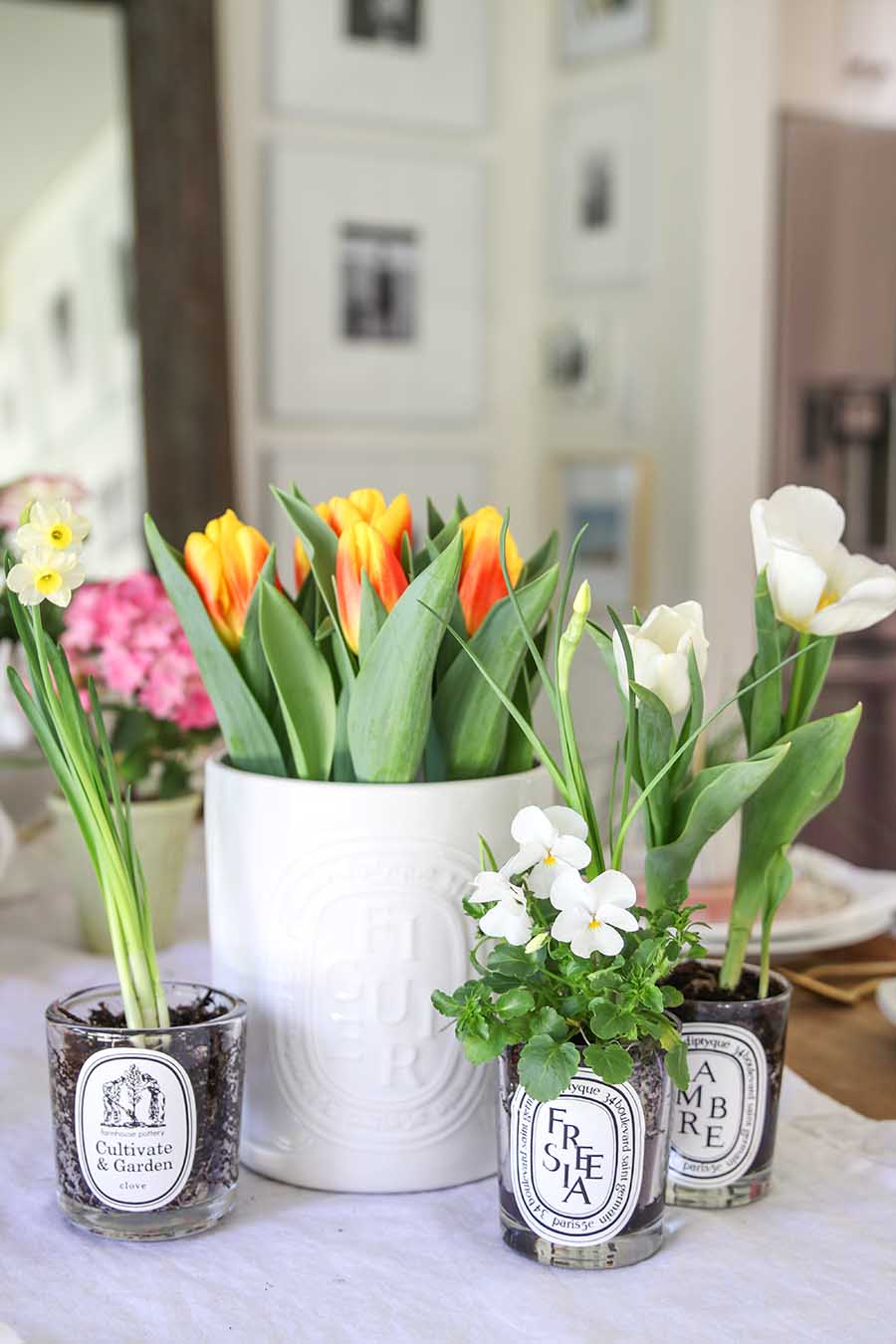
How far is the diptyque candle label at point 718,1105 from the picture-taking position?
627mm

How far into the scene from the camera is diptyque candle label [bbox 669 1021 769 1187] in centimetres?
63

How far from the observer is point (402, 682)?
24.6 inches

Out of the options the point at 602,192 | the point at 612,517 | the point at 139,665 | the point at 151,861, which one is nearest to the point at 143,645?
the point at 139,665

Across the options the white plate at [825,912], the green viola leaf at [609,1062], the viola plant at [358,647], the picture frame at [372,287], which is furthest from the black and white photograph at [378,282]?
the green viola leaf at [609,1062]

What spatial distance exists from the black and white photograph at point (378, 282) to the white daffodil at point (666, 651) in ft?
7.62

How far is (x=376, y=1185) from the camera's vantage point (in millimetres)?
654

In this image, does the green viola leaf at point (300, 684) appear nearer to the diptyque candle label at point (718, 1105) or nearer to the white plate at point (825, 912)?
the diptyque candle label at point (718, 1105)

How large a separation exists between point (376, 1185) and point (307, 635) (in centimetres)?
25

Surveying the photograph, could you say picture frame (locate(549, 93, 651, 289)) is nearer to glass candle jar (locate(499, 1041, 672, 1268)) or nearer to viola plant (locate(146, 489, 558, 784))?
viola plant (locate(146, 489, 558, 784))

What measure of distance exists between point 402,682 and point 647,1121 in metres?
0.20

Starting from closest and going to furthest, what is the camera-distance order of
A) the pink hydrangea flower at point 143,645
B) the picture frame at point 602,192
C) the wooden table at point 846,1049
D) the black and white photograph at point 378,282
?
the wooden table at point 846,1049 < the pink hydrangea flower at point 143,645 < the black and white photograph at point 378,282 < the picture frame at point 602,192

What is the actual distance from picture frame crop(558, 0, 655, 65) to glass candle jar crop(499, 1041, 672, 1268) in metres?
2.70

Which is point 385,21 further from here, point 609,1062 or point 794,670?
point 609,1062

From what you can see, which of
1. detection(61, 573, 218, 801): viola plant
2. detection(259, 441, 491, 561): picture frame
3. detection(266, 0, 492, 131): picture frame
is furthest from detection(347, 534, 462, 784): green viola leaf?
detection(266, 0, 492, 131): picture frame
